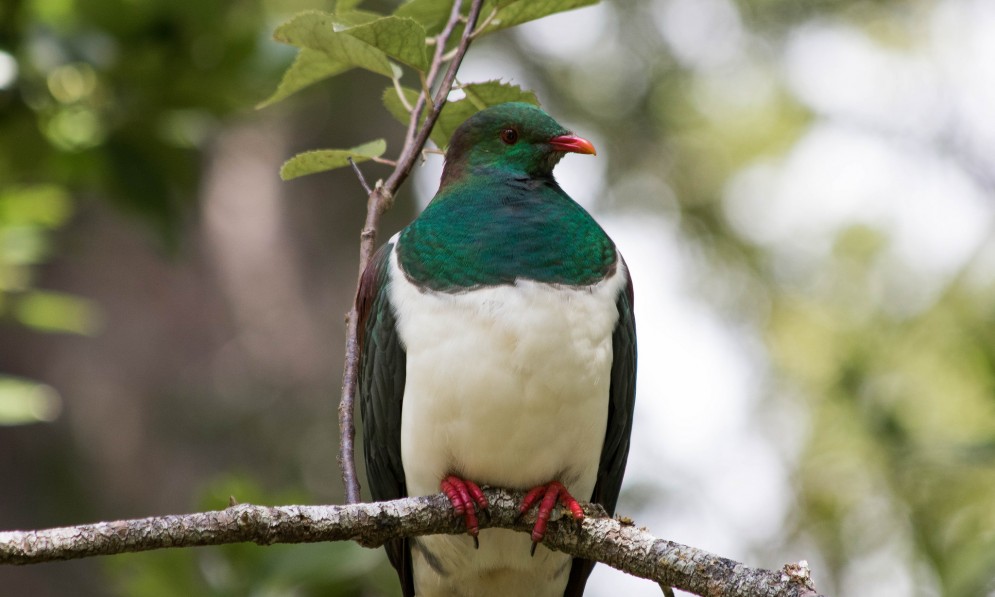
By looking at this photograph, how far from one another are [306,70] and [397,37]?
0.33m

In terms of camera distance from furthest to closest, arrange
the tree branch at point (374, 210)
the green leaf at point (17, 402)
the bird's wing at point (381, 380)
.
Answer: the green leaf at point (17, 402), the bird's wing at point (381, 380), the tree branch at point (374, 210)

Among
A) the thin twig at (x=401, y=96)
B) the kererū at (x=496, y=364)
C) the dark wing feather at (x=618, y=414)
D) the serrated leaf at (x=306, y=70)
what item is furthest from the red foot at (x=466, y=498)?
the serrated leaf at (x=306, y=70)

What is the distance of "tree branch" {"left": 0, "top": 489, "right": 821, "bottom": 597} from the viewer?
1.61 m

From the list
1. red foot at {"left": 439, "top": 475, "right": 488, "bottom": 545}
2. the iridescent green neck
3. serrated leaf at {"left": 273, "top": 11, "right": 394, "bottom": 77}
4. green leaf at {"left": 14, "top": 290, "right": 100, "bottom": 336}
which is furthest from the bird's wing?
green leaf at {"left": 14, "top": 290, "right": 100, "bottom": 336}

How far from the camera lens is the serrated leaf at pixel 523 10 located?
243cm

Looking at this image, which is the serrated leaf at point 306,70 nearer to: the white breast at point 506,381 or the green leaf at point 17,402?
the white breast at point 506,381

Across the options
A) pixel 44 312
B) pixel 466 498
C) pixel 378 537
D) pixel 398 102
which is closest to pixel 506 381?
pixel 466 498

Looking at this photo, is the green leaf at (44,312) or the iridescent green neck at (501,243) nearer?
the iridescent green neck at (501,243)

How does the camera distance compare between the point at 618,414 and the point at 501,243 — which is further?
the point at 618,414

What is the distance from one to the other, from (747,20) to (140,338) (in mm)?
4565

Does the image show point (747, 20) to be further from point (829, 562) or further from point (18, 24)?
point (18, 24)

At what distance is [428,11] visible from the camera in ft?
8.70

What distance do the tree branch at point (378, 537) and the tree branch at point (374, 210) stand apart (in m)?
0.16

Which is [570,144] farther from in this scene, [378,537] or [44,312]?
[44,312]
